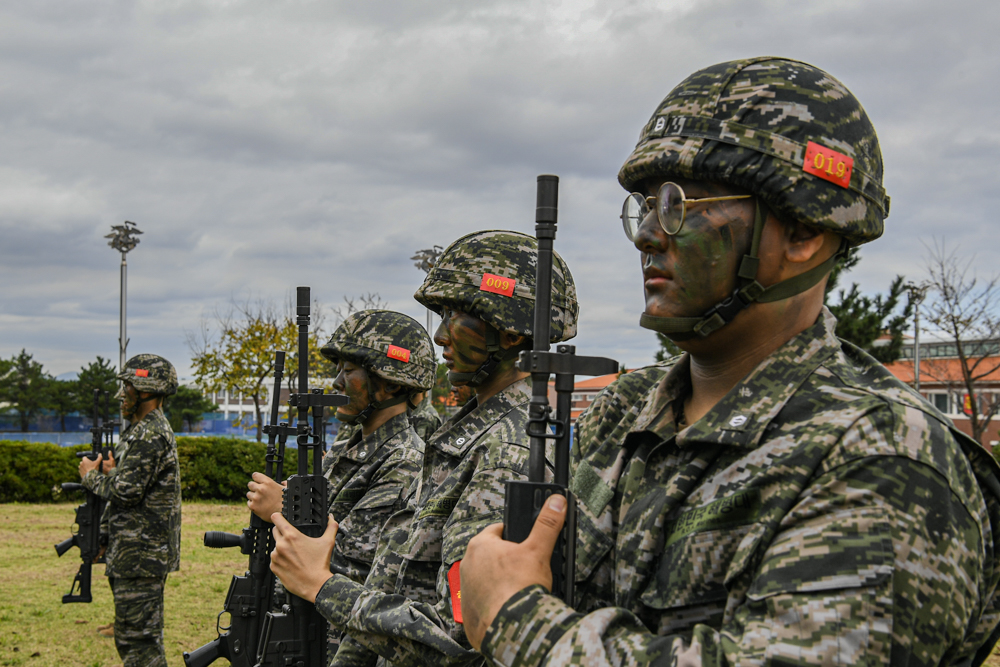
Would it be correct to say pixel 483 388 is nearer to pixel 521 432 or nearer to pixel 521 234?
pixel 521 432

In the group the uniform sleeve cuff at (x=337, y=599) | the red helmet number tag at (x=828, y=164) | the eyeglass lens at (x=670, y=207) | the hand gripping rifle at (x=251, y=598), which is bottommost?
the hand gripping rifle at (x=251, y=598)

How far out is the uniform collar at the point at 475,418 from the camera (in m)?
3.34

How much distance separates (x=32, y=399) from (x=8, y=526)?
117 ft

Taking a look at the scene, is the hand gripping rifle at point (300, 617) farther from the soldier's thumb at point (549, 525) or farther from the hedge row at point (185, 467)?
the hedge row at point (185, 467)

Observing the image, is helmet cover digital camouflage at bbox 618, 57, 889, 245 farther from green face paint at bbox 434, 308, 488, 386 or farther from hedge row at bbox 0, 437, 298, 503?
hedge row at bbox 0, 437, 298, 503

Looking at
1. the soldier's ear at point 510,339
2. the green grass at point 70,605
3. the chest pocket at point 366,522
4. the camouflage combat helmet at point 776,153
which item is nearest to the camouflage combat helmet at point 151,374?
the green grass at point 70,605

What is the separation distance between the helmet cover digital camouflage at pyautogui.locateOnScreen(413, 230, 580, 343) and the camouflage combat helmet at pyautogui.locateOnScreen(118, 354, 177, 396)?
6.83 metres

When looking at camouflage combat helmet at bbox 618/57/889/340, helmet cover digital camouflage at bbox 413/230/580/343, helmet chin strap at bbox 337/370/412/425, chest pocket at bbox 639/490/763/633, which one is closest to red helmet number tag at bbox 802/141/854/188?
camouflage combat helmet at bbox 618/57/889/340

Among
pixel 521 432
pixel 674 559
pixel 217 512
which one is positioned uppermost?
pixel 521 432

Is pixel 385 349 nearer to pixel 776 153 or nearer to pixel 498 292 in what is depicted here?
pixel 498 292

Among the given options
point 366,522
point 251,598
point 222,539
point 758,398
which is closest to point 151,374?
point 222,539

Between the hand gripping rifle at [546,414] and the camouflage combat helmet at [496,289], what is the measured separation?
149cm

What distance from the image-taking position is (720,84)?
6.56 ft

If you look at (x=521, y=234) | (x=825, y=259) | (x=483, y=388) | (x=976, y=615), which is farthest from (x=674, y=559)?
(x=521, y=234)
